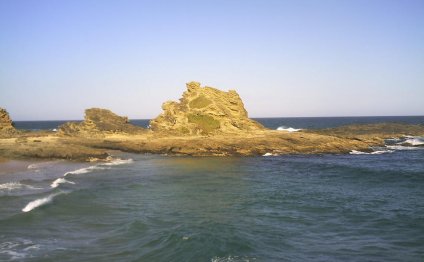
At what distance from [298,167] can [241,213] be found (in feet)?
70.0

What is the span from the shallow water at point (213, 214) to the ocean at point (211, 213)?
6 centimetres

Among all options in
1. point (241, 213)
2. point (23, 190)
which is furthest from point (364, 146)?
point (23, 190)

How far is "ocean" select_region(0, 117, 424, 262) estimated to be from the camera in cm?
1705

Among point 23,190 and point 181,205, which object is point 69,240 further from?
point 23,190

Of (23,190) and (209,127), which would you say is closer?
(23,190)

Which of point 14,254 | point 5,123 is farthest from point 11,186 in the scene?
point 5,123

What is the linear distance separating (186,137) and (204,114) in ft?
18.8

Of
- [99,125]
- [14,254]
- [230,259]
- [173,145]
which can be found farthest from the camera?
[99,125]

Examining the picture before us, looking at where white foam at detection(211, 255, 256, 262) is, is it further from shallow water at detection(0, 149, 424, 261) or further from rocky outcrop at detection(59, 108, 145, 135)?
rocky outcrop at detection(59, 108, 145, 135)

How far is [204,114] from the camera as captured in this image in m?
63.5

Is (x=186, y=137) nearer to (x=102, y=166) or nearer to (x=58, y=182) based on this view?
(x=102, y=166)

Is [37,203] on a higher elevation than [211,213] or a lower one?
higher

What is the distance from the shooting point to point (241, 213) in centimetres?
2355

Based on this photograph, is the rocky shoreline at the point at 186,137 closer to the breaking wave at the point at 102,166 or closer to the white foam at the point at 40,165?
the breaking wave at the point at 102,166
